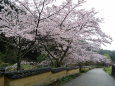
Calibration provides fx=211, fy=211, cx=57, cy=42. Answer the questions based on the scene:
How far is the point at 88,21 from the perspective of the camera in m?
18.0

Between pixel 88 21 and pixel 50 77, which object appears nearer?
pixel 50 77

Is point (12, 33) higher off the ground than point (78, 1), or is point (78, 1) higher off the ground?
point (78, 1)

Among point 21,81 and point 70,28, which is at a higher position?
point 70,28

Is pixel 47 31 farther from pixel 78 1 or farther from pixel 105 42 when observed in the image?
pixel 105 42

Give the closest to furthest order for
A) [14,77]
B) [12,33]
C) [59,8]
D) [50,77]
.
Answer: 1. [14,77]
2. [12,33]
3. [59,8]
4. [50,77]

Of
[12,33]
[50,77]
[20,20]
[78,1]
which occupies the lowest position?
[50,77]

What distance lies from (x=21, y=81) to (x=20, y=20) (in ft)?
16.2

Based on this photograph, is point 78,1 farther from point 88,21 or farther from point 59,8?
point 88,21

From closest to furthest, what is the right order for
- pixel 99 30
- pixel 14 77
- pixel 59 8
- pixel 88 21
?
1. pixel 14 77
2. pixel 59 8
3. pixel 88 21
4. pixel 99 30

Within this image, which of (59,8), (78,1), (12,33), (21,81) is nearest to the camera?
(21,81)

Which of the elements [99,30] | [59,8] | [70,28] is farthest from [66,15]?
[99,30]

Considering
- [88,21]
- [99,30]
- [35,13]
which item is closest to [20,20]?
[35,13]

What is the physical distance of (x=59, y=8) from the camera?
1156 cm

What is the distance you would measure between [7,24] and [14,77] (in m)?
4.98
